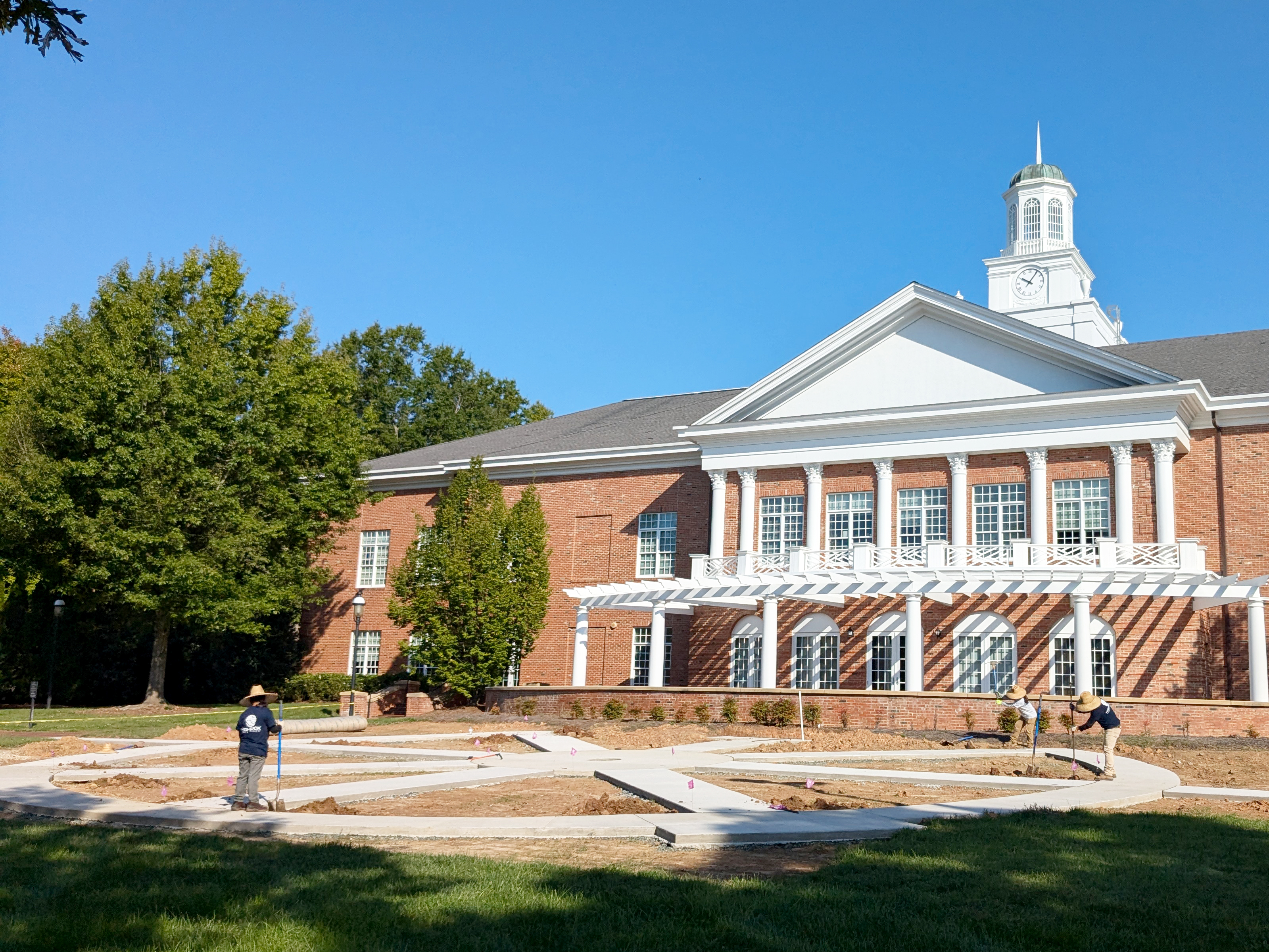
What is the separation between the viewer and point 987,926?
7641 mm

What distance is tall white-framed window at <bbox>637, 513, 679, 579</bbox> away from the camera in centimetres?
3919

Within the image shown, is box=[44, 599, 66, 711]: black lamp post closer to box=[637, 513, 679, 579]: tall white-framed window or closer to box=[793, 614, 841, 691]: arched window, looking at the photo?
box=[637, 513, 679, 579]: tall white-framed window

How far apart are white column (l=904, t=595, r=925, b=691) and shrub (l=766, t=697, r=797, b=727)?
11.9 ft

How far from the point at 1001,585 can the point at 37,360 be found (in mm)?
30953

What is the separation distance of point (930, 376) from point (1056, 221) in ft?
61.4

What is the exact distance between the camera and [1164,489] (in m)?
30.1

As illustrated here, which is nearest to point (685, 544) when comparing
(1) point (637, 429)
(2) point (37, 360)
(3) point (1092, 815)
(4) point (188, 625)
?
(1) point (637, 429)

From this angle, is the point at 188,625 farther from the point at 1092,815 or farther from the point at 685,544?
the point at 1092,815

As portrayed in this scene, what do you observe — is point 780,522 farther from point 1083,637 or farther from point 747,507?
point 1083,637

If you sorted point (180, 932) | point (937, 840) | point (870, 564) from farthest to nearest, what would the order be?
1. point (870, 564)
2. point (937, 840)
3. point (180, 932)

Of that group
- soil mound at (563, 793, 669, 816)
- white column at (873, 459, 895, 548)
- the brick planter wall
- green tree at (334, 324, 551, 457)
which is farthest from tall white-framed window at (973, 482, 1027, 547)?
green tree at (334, 324, 551, 457)

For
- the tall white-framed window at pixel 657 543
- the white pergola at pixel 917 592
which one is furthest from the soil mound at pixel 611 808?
the tall white-framed window at pixel 657 543

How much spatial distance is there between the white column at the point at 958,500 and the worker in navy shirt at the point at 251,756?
23181 millimetres

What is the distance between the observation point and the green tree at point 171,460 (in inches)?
1393
